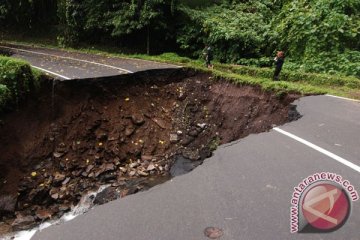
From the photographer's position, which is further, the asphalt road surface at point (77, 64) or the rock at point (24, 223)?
the asphalt road surface at point (77, 64)

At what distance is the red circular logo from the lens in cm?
466

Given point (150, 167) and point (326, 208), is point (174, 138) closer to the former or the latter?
point (150, 167)

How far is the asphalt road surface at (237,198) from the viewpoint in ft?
15.6

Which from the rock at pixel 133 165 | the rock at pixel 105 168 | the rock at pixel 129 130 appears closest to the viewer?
the rock at pixel 105 168

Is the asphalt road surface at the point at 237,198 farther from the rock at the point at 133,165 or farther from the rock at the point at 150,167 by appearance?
the rock at the point at 133,165

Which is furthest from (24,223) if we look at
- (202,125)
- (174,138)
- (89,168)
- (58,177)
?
(202,125)

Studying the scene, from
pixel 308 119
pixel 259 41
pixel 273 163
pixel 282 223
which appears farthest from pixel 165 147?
pixel 259 41

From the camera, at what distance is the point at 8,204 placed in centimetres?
893

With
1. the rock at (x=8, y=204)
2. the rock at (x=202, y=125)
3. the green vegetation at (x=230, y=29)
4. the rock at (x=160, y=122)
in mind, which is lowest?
the rock at (x=8, y=204)

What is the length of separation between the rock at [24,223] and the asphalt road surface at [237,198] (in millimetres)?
2330

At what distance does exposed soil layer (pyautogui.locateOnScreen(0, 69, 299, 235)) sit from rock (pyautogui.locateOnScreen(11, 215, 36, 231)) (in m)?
0.08

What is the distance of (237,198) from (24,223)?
15.8 ft

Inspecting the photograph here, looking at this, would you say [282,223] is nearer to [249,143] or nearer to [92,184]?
[249,143]

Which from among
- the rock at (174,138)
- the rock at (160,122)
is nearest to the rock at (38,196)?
the rock at (174,138)
